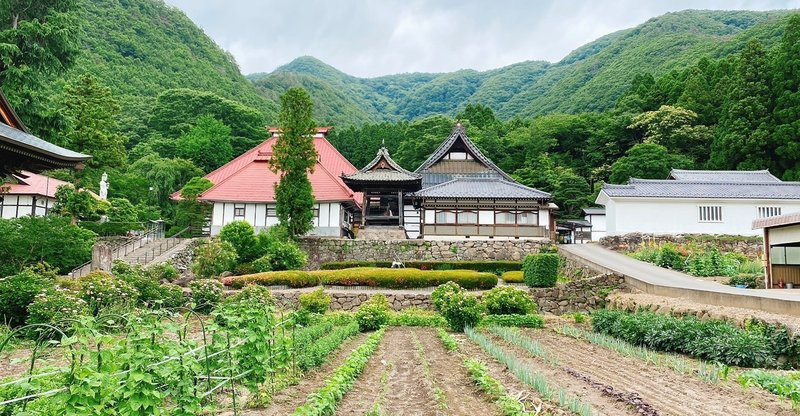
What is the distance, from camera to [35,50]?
18125 millimetres

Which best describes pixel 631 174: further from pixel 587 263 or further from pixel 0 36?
pixel 0 36

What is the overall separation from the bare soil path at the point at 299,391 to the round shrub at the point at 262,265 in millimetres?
12864

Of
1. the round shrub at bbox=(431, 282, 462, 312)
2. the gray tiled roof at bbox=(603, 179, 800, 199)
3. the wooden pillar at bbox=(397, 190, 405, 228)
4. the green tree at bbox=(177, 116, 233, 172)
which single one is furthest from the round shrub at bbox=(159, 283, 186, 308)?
the green tree at bbox=(177, 116, 233, 172)

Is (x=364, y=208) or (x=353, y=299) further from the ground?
(x=364, y=208)

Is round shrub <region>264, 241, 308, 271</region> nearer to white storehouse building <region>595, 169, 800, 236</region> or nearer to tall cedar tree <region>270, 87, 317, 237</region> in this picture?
tall cedar tree <region>270, 87, 317, 237</region>

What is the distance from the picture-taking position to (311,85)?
90.0 meters

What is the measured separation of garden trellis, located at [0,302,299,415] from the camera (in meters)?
3.71

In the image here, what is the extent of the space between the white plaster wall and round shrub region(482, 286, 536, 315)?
16.2 meters

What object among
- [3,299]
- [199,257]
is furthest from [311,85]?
[3,299]

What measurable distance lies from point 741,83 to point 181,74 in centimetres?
5963

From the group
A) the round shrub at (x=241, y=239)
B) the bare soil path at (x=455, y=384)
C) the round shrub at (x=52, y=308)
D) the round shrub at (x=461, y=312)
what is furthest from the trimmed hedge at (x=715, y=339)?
the round shrub at (x=241, y=239)

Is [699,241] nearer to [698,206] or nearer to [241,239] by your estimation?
[698,206]

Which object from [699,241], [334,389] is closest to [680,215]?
[699,241]

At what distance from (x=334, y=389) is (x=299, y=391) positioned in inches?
39.6
